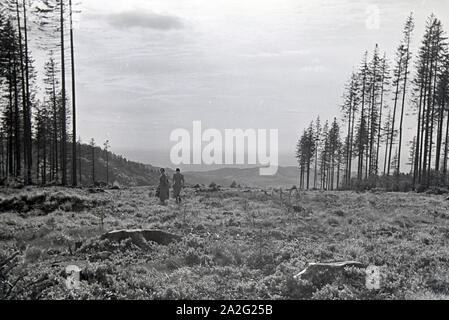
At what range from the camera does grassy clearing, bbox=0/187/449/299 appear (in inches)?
269

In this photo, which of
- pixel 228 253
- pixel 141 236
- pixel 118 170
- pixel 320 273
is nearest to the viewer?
pixel 320 273

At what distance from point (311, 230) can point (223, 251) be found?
5057 millimetres

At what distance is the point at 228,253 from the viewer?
9547 millimetres

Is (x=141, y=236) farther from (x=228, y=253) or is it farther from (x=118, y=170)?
(x=118, y=170)

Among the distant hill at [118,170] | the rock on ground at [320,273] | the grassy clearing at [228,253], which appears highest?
the rock on ground at [320,273]

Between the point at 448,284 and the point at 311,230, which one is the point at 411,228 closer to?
the point at 311,230

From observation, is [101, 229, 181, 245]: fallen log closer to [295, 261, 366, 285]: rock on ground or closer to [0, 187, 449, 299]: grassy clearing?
[0, 187, 449, 299]: grassy clearing

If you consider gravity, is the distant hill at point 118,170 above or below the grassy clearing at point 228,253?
below

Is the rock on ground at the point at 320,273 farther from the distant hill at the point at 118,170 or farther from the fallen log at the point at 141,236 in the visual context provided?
the distant hill at the point at 118,170

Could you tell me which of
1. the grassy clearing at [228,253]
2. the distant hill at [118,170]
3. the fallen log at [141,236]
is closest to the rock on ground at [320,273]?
the grassy clearing at [228,253]

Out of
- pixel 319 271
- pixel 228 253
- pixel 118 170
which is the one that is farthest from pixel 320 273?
pixel 118 170

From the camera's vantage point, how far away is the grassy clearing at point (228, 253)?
6.84 metres

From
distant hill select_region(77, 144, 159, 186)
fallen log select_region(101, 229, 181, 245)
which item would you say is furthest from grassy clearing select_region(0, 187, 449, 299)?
distant hill select_region(77, 144, 159, 186)
